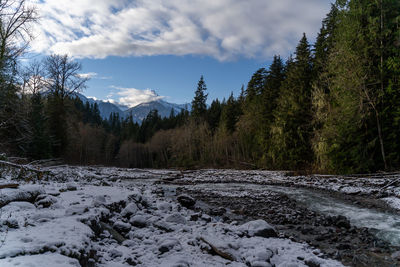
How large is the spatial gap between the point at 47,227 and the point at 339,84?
766 inches

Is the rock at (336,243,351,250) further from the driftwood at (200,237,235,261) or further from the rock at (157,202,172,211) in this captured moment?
the rock at (157,202,172,211)

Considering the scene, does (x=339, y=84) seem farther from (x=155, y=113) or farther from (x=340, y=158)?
(x=155, y=113)

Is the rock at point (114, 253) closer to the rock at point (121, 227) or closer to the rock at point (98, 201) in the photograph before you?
the rock at point (121, 227)

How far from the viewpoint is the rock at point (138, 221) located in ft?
19.2

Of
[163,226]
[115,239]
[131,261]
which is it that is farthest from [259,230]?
[115,239]

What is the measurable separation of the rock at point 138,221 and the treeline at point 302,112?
655cm

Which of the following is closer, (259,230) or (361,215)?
(259,230)

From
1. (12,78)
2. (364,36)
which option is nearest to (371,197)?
(364,36)

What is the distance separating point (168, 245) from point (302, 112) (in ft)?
87.6

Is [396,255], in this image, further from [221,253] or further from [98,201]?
[98,201]

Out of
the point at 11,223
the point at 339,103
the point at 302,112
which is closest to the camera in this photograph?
the point at 11,223

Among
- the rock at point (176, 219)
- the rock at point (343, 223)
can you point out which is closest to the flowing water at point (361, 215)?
the rock at point (343, 223)

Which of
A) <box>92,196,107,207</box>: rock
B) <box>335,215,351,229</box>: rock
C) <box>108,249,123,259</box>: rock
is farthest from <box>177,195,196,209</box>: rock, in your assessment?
<box>108,249,123,259</box>: rock

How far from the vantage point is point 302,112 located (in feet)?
88.5
